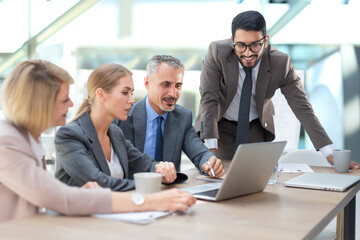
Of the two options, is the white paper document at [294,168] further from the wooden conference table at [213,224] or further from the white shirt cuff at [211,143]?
the wooden conference table at [213,224]

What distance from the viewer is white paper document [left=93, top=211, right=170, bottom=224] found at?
1.12 meters

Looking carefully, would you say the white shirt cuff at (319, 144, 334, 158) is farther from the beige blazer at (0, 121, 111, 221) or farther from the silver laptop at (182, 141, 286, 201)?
the beige blazer at (0, 121, 111, 221)

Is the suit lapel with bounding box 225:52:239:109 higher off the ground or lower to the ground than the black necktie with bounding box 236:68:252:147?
higher

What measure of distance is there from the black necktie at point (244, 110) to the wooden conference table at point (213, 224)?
45.9 inches

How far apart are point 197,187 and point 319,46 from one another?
4298 millimetres

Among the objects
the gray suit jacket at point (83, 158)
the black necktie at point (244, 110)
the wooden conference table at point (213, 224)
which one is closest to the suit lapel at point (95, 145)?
the gray suit jacket at point (83, 158)

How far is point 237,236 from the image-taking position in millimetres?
1020

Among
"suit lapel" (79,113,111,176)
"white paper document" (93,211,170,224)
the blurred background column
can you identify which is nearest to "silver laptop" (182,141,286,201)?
"white paper document" (93,211,170,224)

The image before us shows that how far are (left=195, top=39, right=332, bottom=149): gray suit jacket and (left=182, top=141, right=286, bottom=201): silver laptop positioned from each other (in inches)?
37.5

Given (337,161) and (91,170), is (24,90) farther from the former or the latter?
(337,161)

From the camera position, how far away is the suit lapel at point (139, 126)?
94.1 inches

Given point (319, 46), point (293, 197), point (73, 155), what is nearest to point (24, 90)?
point (73, 155)

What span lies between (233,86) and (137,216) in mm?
1590

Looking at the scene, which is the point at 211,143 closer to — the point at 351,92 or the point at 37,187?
the point at 37,187
